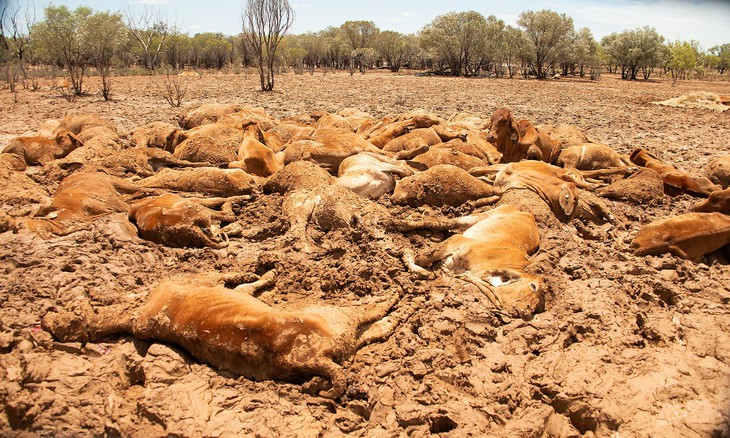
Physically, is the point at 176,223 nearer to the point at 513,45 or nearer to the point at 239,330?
the point at 239,330

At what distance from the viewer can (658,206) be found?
6.64m

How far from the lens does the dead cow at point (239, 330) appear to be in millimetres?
3257

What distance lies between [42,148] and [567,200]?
8.63 m

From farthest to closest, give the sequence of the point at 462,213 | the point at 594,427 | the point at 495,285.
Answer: the point at 462,213 < the point at 495,285 < the point at 594,427

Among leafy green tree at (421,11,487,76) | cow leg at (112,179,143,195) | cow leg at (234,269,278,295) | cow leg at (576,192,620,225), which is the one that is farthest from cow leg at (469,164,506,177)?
leafy green tree at (421,11,487,76)

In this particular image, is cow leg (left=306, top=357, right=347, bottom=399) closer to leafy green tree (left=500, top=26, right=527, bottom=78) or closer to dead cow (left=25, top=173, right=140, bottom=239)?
dead cow (left=25, top=173, right=140, bottom=239)

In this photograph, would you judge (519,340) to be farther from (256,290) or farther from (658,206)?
(658,206)

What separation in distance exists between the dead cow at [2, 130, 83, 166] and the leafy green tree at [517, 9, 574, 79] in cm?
3838

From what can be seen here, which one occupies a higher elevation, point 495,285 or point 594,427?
point 495,285

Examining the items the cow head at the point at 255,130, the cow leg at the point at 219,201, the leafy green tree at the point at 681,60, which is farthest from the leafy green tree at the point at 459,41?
the cow leg at the point at 219,201

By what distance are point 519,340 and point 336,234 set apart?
7.83 ft

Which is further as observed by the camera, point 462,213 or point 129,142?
point 129,142

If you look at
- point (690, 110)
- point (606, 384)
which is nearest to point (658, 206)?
point (606, 384)

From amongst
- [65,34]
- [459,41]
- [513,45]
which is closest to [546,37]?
[513,45]
